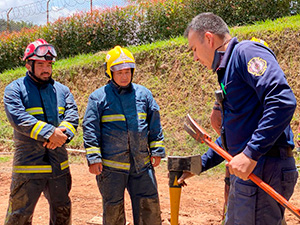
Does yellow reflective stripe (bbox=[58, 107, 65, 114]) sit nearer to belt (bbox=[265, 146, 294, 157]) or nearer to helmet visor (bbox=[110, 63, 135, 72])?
helmet visor (bbox=[110, 63, 135, 72])

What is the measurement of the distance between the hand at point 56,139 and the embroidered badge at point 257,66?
7.31ft

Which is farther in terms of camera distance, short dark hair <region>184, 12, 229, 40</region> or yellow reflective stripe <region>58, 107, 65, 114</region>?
yellow reflective stripe <region>58, 107, 65, 114</region>

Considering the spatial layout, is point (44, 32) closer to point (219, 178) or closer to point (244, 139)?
point (219, 178)

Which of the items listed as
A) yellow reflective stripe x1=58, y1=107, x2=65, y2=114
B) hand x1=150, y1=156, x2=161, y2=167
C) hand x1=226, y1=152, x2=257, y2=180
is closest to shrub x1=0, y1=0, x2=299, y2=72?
hand x1=150, y1=156, x2=161, y2=167

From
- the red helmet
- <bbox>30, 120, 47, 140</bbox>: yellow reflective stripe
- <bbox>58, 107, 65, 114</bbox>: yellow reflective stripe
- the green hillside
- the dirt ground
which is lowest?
the dirt ground

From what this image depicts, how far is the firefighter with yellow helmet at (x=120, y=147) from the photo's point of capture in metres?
3.64

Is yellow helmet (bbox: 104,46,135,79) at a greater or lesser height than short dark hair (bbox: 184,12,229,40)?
lesser

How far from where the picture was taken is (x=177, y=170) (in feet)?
10.0

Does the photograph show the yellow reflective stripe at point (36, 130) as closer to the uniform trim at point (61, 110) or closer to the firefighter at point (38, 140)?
the firefighter at point (38, 140)

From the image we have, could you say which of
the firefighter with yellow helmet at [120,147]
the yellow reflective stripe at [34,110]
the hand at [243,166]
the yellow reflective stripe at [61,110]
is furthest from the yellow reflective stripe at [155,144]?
the hand at [243,166]

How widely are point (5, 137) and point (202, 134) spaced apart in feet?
29.9

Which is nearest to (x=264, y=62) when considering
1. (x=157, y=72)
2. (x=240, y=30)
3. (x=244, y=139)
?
(x=244, y=139)

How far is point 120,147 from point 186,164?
0.91m

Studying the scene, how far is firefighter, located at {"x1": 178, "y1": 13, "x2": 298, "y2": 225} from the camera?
2115 millimetres
